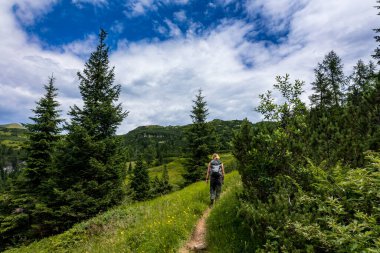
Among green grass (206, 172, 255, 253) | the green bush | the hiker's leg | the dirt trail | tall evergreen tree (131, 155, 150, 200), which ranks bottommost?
tall evergreen tree (131, 155, 150, 200)

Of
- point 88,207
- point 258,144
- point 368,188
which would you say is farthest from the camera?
point 88,207

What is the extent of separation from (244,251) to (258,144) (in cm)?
271

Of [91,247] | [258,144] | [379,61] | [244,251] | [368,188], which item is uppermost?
[379,61]

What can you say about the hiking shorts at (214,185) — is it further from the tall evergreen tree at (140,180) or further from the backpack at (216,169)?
the tall evergreen tree at (140,180)

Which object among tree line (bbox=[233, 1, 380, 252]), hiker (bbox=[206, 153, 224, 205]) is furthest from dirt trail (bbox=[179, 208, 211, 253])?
hiker (bbox=[206, 153, 224, 205])

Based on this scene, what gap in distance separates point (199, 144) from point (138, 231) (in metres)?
22.0

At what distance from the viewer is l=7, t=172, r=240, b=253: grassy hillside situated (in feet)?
27.3

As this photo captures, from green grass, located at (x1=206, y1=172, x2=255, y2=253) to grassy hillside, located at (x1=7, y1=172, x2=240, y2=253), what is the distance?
39.2 inches

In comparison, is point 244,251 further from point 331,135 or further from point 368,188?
point 331,135

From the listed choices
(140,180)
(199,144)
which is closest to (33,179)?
(199,144)

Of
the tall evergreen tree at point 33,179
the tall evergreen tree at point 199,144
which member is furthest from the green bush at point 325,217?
the tall evergreen tree at point 199,144

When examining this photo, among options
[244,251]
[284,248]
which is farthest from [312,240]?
[244,251]

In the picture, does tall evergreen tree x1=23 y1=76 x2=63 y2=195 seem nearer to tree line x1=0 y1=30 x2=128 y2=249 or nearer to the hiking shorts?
tree line x1=0 y1=30 x2=128 y2=249

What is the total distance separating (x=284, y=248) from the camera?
427 cm
